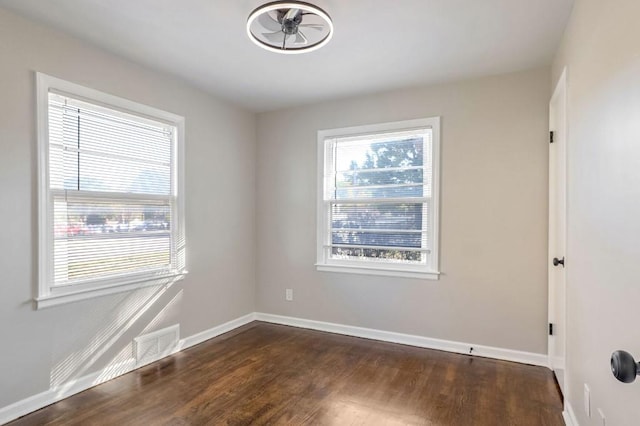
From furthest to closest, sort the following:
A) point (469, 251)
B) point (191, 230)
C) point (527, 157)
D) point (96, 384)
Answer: point (191, 230) < point (469, 251) < point (527, 157) < point (96, 384)

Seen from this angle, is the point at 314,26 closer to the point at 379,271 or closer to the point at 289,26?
the point at 289,26

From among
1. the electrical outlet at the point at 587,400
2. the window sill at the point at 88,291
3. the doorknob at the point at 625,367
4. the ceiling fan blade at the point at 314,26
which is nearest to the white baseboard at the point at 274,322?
the electrical outlet at the point at 587,400

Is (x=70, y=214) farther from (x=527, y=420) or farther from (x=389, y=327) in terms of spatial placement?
(x=527, y=420)

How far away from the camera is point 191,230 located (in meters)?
3.65

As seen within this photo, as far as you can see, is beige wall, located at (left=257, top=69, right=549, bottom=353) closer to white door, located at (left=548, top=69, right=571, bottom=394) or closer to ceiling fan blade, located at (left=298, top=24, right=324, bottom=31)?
white door, located at (left=548, top=69, right=571, bottom=394)

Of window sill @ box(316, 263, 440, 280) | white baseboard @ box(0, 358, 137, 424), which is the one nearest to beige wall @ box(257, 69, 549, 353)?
window sill @ box(316, 263, 440, 280)

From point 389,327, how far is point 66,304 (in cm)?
290

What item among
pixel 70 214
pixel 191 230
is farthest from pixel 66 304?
pixel 191 230

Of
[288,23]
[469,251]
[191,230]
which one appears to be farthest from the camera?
[191,230]

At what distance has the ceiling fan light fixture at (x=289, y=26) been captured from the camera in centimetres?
206

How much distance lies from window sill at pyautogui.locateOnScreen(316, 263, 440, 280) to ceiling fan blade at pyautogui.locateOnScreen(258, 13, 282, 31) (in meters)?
2.53

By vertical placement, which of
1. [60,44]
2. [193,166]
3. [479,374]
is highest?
[60,44]

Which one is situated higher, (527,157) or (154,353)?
(527,157)

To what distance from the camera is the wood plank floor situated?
2336 mm
